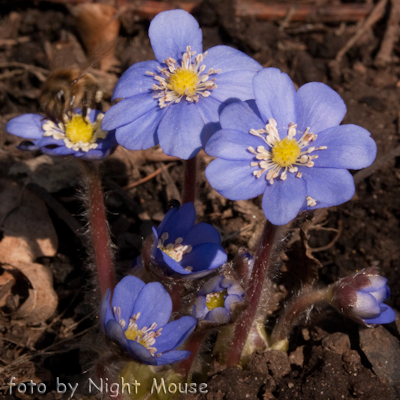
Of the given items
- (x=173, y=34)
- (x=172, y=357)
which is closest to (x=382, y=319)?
(x=172, y=357)

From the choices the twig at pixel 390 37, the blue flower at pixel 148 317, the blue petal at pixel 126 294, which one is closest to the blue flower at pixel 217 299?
the blue flower at pixel 148 317

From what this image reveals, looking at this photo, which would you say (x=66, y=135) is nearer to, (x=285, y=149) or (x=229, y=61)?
(x=229, y=61)

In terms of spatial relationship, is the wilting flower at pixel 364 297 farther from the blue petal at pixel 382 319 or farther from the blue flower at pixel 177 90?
the blue flower at pixel 177 90

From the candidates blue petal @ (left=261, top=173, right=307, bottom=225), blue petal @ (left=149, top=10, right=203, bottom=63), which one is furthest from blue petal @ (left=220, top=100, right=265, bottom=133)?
blue petal @ (left=149, top=10, right=203, bottom=63)

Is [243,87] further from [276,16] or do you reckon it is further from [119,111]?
[276,16]

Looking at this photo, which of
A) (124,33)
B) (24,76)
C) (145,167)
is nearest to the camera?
(145,167)

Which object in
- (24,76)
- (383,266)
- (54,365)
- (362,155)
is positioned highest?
(362,155)

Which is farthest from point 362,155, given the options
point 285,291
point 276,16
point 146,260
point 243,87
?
point 276,16
